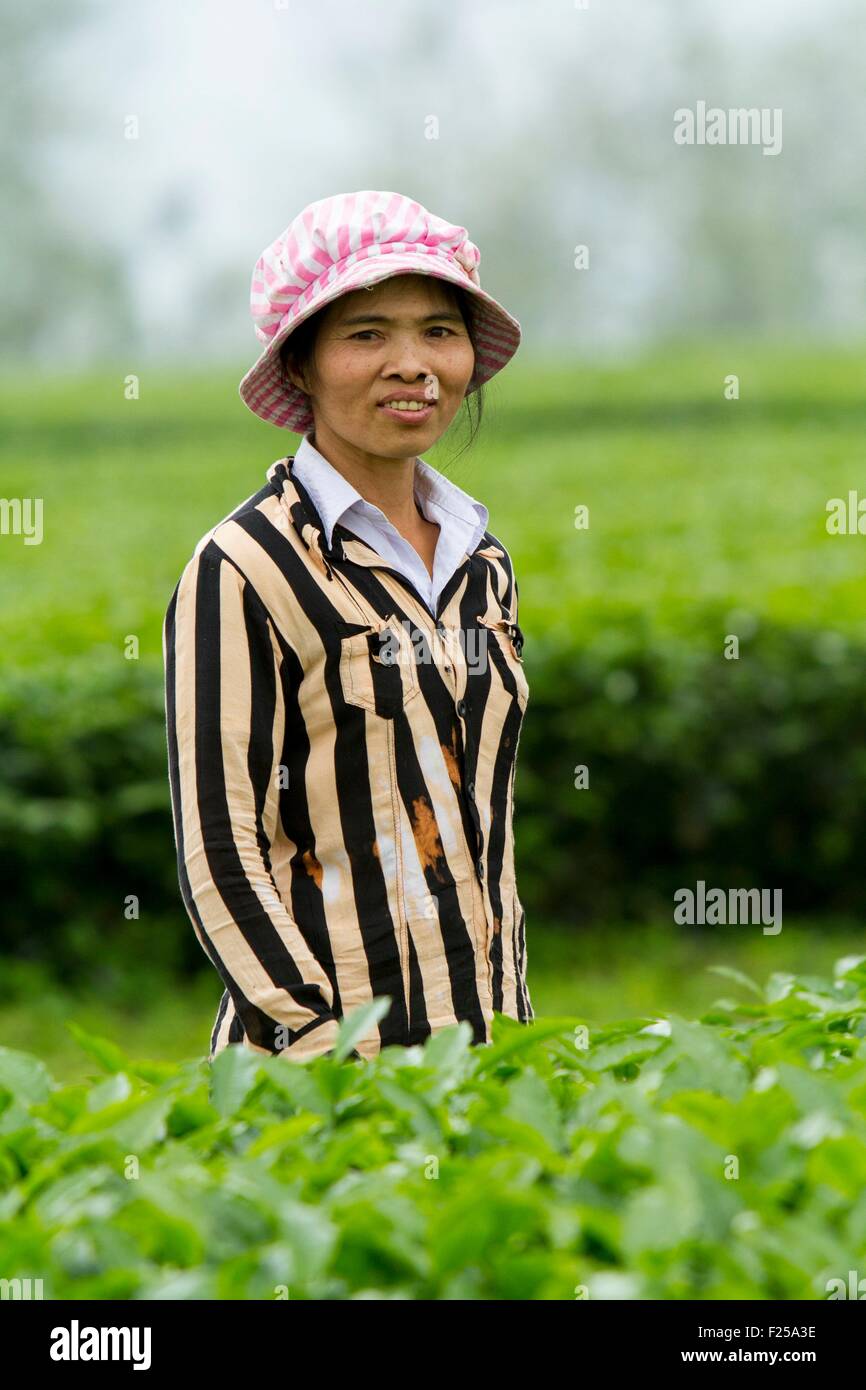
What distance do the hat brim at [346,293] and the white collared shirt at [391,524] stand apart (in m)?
0.06

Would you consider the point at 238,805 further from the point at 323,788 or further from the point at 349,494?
the point at 349,494

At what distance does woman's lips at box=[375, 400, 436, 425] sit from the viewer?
2223mm

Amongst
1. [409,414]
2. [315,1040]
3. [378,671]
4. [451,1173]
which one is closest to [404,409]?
[409,414]

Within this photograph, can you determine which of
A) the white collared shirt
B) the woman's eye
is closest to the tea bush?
the white collared shirt

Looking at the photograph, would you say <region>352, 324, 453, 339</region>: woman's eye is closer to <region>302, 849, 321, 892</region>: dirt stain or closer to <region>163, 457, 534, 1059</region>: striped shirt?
<region>163, 457, 534, 1059</region>: striped shirt

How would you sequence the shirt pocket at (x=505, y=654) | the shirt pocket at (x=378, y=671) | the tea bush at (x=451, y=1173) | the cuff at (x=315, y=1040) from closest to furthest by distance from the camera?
the tea bush at (x=451, y=1173) → the cuff at (x=315, y=1040) → the shirt pocket at (x=378, y=671) → the shirt pocket at (x=505, y=654)

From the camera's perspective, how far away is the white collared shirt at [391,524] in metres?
2.26

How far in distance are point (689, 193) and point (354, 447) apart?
27846 millimetres

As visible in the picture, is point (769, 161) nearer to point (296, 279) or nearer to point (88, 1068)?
point (88, 1068)

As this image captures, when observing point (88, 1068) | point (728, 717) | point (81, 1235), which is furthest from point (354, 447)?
point (728, 717)

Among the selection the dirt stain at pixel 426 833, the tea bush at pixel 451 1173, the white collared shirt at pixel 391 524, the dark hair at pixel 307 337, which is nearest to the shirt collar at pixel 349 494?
the white collared shirt at pixel 391 524

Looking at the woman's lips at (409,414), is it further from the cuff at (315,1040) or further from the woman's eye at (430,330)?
the cuff at (315,1040)

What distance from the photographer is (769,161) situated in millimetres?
30359

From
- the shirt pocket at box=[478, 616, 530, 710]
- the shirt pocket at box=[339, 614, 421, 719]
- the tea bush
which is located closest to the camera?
the tea bush
